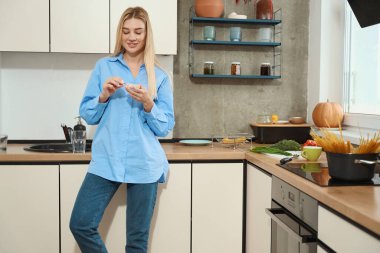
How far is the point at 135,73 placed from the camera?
2375 mm

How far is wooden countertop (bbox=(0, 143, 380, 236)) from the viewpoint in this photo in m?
1.31

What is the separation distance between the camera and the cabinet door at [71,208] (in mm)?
2586

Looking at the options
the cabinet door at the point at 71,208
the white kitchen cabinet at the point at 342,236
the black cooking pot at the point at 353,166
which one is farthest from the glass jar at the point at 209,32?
the white kitchen cabinet at the point at 342,236

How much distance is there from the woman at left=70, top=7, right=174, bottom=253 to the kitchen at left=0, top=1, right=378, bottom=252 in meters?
0.88

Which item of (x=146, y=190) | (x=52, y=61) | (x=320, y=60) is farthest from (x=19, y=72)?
(x=320, y=60)

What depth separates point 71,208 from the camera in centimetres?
260

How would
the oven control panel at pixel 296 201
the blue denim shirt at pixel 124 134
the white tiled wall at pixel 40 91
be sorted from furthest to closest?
the white tiled wall at pixel 40 91, the blue denim shirt at pixel 124 134, the oven control panel at pixel 296 201

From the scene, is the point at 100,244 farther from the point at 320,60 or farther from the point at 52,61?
the point at 320,60

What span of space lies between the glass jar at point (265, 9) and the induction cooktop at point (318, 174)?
144 centimetres

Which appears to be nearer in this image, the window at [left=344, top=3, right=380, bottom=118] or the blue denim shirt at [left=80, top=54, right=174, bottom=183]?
the blue denim shirt at [left=80, top=54, right=174, bottom=183]

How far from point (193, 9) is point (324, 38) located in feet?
3.08

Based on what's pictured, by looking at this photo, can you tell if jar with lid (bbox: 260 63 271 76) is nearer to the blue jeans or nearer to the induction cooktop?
the induction cooktop

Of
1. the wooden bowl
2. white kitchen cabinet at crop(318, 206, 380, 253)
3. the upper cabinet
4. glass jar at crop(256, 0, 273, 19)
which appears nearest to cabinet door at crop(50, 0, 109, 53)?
the upper cabinet

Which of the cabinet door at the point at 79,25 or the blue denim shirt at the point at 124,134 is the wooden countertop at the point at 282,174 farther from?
the cabinet door at the point at 79,25
